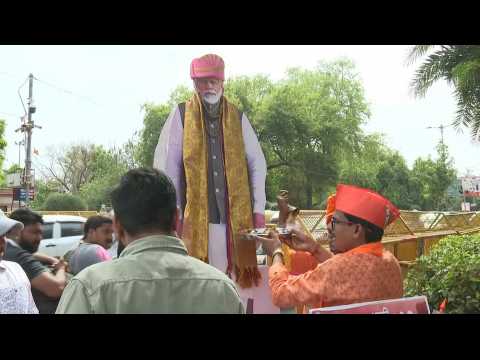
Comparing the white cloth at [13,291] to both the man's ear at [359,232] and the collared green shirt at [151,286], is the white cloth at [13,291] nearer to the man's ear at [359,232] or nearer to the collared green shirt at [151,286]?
the collared green shirt at [151,286]

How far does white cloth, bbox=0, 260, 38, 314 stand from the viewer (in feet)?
9.36

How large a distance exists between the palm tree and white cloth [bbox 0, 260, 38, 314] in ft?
9.29

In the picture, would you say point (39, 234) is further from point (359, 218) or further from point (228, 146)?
point (359, 218)

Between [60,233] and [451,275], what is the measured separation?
291 centimetres

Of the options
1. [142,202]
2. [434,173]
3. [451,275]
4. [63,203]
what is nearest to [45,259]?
[63,203]

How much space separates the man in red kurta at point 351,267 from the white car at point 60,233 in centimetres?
141

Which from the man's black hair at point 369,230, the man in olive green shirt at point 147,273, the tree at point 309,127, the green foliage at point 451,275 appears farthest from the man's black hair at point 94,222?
the green foliage at point 451,275

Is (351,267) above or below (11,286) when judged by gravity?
above

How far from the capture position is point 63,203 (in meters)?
3.72

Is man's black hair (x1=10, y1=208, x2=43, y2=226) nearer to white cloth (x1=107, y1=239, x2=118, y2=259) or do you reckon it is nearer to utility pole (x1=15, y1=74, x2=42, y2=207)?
utility pole (x1=15, y1=74, x2=42, y2=207)

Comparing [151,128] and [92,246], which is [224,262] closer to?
[92,246]

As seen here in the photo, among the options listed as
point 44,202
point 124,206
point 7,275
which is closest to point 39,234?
point 44,202

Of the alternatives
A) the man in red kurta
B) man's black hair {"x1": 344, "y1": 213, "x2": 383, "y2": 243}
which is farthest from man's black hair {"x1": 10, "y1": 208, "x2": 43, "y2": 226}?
man's black hair {"x1": 344, "y1": 213, "x2": 383, "y2": 243}
